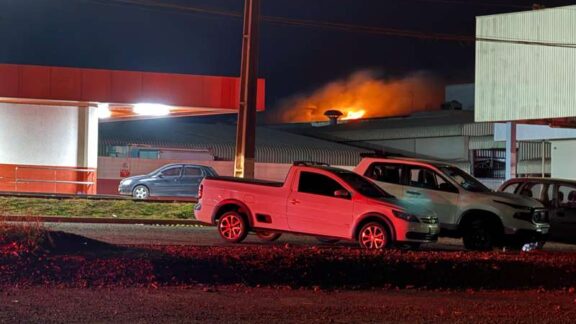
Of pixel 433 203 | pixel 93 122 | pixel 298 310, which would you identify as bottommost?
pixel 298 310

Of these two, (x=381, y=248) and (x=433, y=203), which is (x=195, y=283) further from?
(x=433, y=203)

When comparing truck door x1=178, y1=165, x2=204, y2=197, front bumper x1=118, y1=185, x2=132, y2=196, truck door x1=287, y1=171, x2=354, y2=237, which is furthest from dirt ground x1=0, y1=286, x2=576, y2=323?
front bumper x1=118, y1=185, x2=132, y2=196

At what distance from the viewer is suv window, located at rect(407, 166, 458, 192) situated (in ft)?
54.4

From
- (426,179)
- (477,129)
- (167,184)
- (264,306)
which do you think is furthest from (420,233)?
(477,129)

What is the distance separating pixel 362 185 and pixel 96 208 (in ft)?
32.1

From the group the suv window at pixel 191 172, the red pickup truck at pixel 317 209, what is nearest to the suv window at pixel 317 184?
the red pickup truck at pixel 317 209

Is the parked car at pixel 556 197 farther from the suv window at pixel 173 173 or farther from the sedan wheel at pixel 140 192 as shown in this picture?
the sedan wheel at pixel 140 192

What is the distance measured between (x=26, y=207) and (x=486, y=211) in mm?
12241

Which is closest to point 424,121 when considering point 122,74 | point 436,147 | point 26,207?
point 436,147

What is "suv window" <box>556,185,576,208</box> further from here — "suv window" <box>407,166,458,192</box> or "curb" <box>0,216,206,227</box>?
"curb" <box>0,216,206,227</box>

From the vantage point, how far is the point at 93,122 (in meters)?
30.1

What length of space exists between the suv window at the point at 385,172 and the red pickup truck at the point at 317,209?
1.39 metres

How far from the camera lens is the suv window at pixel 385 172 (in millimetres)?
16906

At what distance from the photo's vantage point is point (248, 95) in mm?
22938
